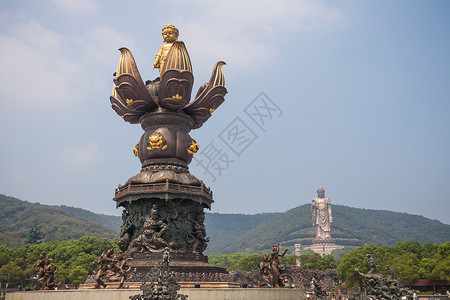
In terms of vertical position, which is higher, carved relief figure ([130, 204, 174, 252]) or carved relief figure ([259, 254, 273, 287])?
carved relief figure ([130, 204, 174, 252])

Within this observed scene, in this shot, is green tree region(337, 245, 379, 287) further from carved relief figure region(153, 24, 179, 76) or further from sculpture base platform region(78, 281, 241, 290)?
carved relief figure region(153, 24, 179, 76)

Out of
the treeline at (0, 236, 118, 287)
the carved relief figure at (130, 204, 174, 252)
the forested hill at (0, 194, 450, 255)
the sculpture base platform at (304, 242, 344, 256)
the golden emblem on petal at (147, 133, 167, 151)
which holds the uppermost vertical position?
the forested hill at (0, 194, 450, 255)

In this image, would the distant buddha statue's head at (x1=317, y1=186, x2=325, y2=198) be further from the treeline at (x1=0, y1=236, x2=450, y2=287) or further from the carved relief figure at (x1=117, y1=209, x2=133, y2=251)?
the carved relief figure at (x1=117, y1=209, x2=133, y2=251)

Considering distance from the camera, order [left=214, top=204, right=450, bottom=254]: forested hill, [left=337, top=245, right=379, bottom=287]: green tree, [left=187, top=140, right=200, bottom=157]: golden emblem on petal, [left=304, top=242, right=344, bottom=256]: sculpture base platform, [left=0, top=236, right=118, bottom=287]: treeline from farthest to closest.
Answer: [left=214, top=204, right=450, bottom=254]: forested hill
[left=304, top=242, right=344, bottom=256]: sculpture base platform
[left=337, top=245, right=379, bottom=287]: green tree
[left=0, top=236, right=118, bottom=287]: treeline
[left=187, top=140, right=200, bottom=157]: golden emblem on petal

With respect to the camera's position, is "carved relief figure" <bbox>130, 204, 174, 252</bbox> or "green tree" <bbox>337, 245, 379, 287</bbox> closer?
"carved relief figure" <bbox>130, 204, 174, 252</bbox>

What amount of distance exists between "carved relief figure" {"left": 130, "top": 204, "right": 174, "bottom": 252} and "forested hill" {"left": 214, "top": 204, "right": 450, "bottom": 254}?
389ft

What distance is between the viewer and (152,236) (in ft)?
44.8

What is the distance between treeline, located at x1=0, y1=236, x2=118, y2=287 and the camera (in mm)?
39125

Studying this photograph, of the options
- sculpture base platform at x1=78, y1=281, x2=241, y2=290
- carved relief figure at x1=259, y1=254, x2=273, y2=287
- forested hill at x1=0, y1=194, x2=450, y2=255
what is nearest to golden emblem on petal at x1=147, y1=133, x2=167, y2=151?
sculpture base platform at x1=78, y1=281, x2=241, y2=290

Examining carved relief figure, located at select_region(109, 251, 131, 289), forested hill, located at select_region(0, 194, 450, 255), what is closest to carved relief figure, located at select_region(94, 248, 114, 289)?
carved relief figure, located at select_region(109, 251, 131, 289)

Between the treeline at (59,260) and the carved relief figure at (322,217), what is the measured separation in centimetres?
9152

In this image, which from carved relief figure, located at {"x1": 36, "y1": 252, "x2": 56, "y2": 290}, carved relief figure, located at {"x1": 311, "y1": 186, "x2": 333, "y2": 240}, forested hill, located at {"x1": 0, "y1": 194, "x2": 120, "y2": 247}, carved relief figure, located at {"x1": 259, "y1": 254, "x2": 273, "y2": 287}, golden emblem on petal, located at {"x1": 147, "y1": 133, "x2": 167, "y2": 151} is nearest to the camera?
carved relief figure, located at {"x1": 36, "y1": 252, "x2": 56, "y2": 290}

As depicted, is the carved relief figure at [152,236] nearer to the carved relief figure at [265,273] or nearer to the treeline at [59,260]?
the carved relief figure at [265,273]

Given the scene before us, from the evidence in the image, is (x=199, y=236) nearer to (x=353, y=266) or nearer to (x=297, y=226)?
(x=353, y=266)
